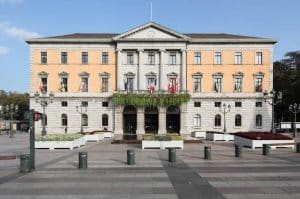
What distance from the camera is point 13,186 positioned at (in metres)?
16.3

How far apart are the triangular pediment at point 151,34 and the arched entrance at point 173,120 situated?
12.4 meters

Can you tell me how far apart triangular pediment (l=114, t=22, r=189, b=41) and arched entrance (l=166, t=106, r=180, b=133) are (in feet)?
40.6

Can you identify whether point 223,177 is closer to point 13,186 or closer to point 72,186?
point 72,186

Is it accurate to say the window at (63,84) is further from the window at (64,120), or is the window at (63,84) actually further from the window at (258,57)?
the window at (258,57)

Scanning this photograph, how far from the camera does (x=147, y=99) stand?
78.6 meters

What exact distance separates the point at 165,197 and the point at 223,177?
5.11 m

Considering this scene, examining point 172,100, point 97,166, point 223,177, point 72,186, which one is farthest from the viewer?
point 172,100

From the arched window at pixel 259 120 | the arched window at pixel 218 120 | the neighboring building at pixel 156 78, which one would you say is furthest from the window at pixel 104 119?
the arched window at pixel 259 120

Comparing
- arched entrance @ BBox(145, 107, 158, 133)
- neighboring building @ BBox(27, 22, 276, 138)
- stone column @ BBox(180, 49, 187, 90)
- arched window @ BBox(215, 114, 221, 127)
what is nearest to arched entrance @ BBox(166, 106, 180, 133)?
neighboring building @ BBox(27, 22, 276, 138)

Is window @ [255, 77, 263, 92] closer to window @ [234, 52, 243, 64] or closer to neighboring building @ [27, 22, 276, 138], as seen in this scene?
neighboring building @ [27, 22, 276, 138]

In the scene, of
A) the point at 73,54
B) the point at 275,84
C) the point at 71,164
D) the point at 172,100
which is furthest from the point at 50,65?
the point at 71,164

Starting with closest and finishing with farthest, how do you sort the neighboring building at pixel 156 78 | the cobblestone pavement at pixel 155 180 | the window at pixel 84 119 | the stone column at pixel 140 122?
the cobblestone pavement at pixel 155 180 → the stone column at pixel 140 122 → the neighboring building at pixel 156 78 → the window at pixel 84 119

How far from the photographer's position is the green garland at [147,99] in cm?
7862

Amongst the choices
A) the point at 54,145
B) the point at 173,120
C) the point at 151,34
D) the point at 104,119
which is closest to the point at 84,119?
the point at 104,119
